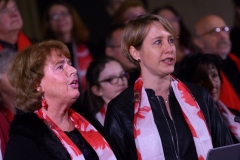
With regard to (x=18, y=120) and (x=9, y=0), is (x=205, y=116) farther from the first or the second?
(x=9, y=0)

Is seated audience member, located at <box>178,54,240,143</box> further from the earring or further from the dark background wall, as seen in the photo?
the dark background wall

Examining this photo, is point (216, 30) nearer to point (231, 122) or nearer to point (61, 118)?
point (231, 122)

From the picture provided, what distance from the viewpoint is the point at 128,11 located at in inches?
213

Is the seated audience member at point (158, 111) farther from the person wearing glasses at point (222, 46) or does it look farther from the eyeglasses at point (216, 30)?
the eyeglasses at point (216, 30)

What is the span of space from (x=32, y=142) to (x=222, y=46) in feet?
8.22

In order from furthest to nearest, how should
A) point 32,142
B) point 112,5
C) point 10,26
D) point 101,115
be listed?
point 112,5 < point 10,26 < point 101,115 < point 32,142

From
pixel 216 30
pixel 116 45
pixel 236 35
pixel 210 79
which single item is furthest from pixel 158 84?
pixel 236 35

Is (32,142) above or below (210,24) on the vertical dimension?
below

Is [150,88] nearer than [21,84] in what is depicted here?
No

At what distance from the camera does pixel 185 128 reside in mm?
3338

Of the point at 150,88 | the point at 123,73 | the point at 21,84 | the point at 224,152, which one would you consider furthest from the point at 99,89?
the point at 224,152

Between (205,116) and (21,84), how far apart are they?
1003 mm

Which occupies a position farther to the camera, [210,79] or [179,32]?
[179,32]

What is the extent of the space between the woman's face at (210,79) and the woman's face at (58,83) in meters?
1.14
